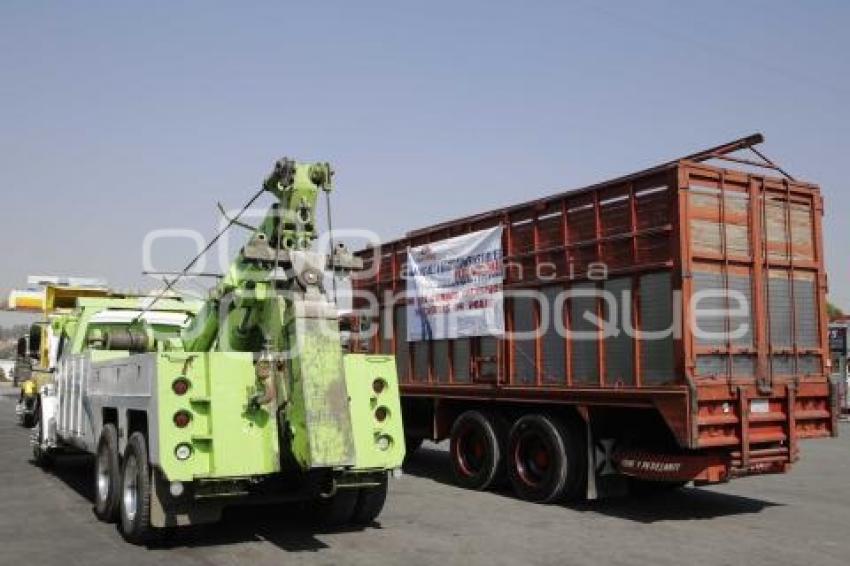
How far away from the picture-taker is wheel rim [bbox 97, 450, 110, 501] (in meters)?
8.69

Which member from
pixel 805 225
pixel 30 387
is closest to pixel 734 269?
pixel 805 225

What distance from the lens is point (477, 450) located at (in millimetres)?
11805

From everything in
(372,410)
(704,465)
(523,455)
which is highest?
(372,410)

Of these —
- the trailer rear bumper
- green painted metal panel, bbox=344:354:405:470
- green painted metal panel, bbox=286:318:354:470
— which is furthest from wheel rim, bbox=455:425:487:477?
green painted metal panel, bbox=286:318:354:470

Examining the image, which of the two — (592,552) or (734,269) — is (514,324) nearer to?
(734,269)

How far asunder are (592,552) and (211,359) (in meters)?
3.77

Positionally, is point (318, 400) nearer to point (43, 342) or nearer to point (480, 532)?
point (480, 532)

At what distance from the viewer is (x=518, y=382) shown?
11.0m

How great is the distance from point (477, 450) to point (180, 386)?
18.3 feet

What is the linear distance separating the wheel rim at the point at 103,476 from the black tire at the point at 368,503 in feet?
8.39

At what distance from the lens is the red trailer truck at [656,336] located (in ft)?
29.2

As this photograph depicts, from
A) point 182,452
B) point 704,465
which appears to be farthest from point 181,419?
point 704,465

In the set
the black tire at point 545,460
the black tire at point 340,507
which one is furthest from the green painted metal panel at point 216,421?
the black tire at point 545,460

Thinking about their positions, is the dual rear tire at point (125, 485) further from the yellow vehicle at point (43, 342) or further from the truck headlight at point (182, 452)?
the yellow vehicle at point (43, 342)
